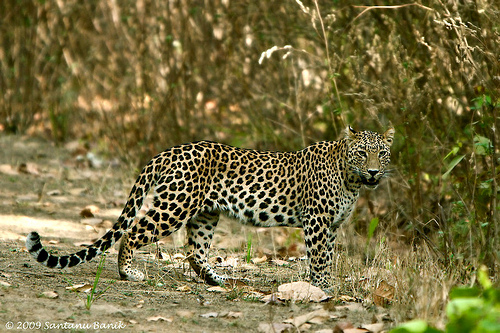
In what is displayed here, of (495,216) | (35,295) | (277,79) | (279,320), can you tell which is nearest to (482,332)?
(279,320)

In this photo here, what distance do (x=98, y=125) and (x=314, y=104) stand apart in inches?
164

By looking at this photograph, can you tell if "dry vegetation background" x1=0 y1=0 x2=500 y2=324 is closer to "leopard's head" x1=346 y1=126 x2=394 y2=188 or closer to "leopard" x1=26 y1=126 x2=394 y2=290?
"leopard's head" x1=346 y1=126 x2=394 y2=188

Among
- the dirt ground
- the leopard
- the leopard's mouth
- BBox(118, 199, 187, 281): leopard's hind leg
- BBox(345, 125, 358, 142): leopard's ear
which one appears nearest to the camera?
the dirt ground

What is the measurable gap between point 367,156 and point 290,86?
264cm

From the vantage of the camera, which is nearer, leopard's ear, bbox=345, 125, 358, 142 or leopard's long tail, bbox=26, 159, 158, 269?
leopard's long tail, bbox=26, 159, 158, 269

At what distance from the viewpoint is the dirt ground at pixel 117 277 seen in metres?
4.56

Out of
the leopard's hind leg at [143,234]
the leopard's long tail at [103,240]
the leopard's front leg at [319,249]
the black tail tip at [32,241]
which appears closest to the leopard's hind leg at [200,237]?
the leopard's hind leg at [143,234]

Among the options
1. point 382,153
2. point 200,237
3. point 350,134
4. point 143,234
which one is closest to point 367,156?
point 382,153

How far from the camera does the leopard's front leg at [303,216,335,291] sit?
605 cm

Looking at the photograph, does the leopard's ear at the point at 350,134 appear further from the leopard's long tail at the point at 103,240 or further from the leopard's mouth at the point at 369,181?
the leopard's long tail at the point at 103,240

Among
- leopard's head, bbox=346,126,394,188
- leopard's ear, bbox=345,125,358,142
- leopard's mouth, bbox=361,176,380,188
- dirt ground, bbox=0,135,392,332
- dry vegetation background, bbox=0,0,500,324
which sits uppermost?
dry vegetation background, bbox=0,0,500,324

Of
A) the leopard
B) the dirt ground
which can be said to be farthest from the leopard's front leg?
→ the dirt ground

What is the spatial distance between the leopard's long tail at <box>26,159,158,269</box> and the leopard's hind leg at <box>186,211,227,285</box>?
608 mm

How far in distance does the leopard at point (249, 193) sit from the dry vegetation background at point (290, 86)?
1.44 feet
